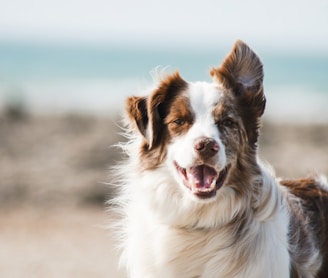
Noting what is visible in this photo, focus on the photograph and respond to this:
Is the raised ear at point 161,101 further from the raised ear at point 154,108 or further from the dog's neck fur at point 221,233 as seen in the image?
the dog's neck fur at point 221,233

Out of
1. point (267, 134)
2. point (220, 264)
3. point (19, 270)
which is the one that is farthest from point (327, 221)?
point (267, 134)

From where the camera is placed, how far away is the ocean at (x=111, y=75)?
39.7m

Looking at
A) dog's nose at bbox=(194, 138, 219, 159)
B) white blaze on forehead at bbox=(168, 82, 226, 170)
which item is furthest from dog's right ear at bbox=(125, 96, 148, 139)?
dog's nose at bbox=(194, 138, 219, 159)

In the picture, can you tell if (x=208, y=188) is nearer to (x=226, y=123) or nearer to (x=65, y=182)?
(x=226, y=123)

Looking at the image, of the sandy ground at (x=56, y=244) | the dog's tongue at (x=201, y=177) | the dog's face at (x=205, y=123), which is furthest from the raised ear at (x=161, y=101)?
the sandy ground at (x=56, y=244)

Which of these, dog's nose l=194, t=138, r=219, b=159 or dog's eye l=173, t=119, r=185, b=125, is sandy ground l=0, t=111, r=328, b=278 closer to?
dog's eye l=173, t=119, r=185, b=125

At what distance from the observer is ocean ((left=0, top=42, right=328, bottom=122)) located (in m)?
39.7

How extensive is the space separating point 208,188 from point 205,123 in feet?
1.46

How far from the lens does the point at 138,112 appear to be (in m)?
5.61

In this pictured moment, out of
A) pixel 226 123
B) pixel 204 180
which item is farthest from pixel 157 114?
pixel 204 180

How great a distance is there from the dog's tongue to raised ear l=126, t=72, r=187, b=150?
43 centimetres

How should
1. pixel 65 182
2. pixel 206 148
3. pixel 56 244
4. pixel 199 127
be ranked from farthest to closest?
pixel 65 182 → pixel 56 244 → pixel 199 127 → pixel 206 148

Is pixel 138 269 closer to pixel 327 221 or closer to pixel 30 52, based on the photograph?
pixel 327 221

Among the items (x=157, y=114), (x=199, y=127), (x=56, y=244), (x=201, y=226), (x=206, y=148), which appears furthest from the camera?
(x=56, y=244)
